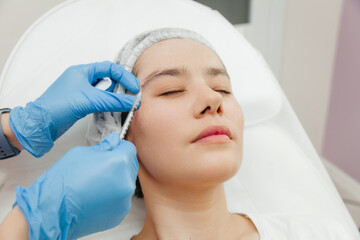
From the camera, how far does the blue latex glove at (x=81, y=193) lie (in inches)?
32.5

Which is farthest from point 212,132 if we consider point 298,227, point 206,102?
point 298,227

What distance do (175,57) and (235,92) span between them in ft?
1.71

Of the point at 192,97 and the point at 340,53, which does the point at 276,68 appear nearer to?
the point at 340,53

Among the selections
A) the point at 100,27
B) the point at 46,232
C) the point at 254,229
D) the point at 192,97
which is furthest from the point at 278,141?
the point at 46,232

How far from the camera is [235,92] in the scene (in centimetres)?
152

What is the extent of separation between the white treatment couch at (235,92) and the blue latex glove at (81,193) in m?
0.34

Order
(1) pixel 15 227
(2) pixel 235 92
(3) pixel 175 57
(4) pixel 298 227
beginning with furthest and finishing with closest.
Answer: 1. (2) pixel 235 92
2. (4) pixel 298 227
3. (3) pixel 175 57
4. (1) pixel 15 227

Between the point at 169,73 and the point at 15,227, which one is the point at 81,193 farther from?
the point at 169,73

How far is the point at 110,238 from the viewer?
120 centimetres

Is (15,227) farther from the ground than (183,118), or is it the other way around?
(183,118)

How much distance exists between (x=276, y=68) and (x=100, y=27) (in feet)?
4.52

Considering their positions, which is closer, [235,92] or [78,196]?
[78,196]

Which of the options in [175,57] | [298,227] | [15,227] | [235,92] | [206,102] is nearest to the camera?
[15,227]

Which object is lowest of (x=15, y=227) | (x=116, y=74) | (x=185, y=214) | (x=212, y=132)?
(x=185, y=214)
